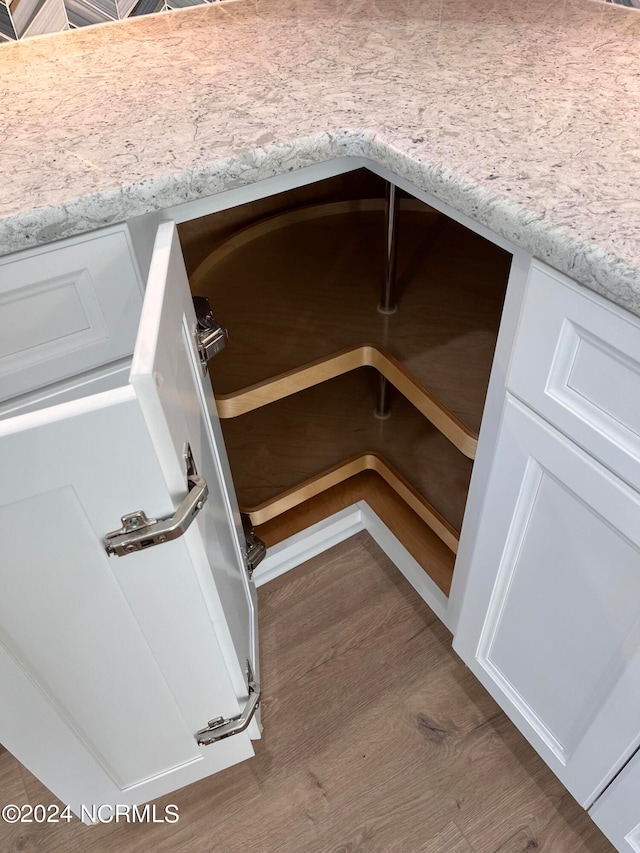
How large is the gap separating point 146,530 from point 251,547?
53 centimetres

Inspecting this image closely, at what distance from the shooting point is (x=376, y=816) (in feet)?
3.01

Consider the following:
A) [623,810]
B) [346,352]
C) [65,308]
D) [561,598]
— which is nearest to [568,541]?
[561,598]

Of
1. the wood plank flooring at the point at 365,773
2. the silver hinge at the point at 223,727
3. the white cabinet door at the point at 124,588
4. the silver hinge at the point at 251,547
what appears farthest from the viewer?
the silver hinge at the point at 251,547

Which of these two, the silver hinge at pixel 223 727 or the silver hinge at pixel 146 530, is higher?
the silver hinge at pixel 146 530

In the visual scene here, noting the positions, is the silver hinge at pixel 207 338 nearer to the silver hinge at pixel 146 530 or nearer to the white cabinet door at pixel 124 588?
the white cabinet door at pixel 124 588

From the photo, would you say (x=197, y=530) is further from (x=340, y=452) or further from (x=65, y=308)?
(x=340, y=452)

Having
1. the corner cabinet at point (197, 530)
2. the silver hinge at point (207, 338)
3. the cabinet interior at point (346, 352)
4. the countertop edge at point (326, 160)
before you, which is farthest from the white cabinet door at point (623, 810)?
the silver hinge at point (207, 338)

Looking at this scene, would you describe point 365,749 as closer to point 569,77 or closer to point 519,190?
point 519,190

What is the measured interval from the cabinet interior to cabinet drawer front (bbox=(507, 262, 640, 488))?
26cm

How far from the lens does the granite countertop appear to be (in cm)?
55

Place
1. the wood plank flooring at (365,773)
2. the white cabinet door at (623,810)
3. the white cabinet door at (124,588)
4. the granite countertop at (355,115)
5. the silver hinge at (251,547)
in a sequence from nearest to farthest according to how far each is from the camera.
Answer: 1. the white cabinet door at (124,588)
2. the granite countertop at (355,115)
3. the white cabinet door at (623,810)
4. the wood plank flooring at (365,773)
5. the silver hinge at (251,547)

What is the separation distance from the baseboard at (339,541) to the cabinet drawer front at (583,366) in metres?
0.57

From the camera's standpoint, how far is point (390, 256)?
1026 mm

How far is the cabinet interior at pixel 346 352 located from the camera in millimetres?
966
